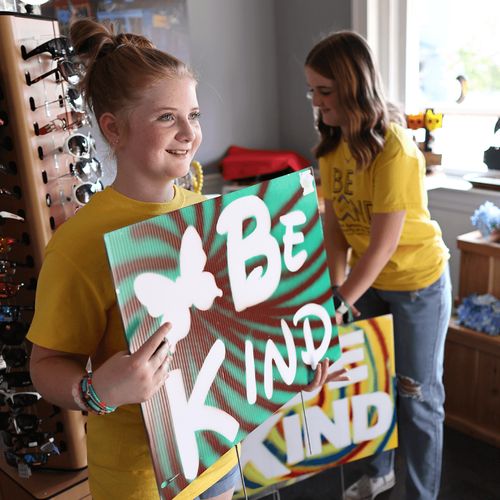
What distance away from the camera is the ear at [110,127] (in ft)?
2.73

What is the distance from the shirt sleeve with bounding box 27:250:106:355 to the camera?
2.57 ft

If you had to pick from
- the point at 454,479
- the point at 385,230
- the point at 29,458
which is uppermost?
the point at 385,230

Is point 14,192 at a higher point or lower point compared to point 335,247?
higher

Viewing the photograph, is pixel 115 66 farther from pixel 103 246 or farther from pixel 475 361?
pixel 475 361

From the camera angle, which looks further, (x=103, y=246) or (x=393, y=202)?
(x=393, y=202)

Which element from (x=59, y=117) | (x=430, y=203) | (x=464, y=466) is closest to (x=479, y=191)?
(x=430, y=203)

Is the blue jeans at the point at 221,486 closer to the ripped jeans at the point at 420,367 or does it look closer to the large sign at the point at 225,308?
the large sign at the point at 225,308

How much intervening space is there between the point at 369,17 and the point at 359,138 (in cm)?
126

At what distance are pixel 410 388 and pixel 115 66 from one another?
1.20 meters

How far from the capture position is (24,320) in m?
1.28

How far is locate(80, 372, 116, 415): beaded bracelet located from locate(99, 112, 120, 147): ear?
348mm

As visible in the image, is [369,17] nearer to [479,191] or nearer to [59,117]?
[479,191]

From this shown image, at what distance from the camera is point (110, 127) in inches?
33.1

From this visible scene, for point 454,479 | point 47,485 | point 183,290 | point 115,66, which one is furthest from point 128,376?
point 454,479
